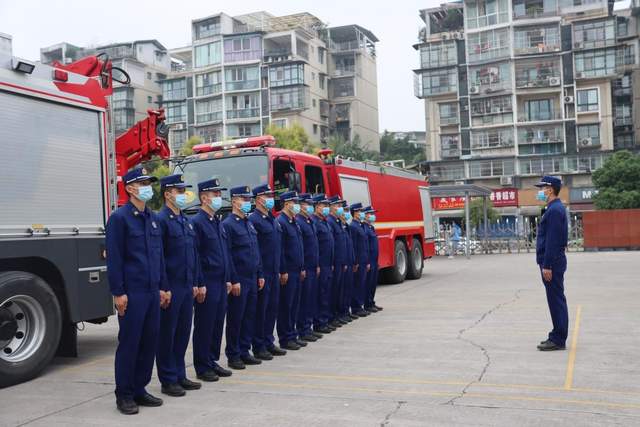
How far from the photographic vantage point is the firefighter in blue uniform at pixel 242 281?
689cm

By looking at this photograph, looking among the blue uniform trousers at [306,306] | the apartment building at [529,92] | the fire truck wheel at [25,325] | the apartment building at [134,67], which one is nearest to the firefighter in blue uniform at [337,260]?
the blue uniform trousers at [306,306]

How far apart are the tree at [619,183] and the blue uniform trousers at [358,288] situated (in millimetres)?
36132

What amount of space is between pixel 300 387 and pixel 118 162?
437 centimetres

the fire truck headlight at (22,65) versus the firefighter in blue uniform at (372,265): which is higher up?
the fire truck headlight at (22,65)

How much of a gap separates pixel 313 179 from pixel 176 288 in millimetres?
7162

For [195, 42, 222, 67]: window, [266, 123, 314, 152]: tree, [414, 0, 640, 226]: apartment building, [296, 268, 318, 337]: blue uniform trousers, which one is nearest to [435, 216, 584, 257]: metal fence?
[266, 123, 314, 152]: tree

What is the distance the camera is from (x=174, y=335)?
5.93 meters

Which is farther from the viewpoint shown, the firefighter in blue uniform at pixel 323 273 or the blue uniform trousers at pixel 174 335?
the firefighter in blue uniform at pixel 323 273

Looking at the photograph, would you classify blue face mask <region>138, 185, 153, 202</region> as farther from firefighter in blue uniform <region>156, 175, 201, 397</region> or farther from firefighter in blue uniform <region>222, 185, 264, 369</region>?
firefighter in blue uniform <region>222, 185, 264, 369</region>

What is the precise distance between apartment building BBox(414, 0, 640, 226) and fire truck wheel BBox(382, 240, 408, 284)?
34881mm

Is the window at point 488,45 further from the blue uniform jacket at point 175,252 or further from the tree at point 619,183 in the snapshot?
the blue uniform jacket at point 175,252

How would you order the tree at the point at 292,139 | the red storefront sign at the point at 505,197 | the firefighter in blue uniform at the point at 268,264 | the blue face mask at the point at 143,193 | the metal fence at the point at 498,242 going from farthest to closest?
the red storefront sign at the point at 505,197
the tree at the point at 292,139
the metal fence at the point at 498,242
the firefighter in blue uniform at the point at 268,264
the blue face mask at the point at 143,193

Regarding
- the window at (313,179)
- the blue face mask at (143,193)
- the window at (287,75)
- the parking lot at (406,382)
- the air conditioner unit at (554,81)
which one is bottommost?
the parking lot at (406,382)

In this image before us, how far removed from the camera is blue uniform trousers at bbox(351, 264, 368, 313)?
1039cm
